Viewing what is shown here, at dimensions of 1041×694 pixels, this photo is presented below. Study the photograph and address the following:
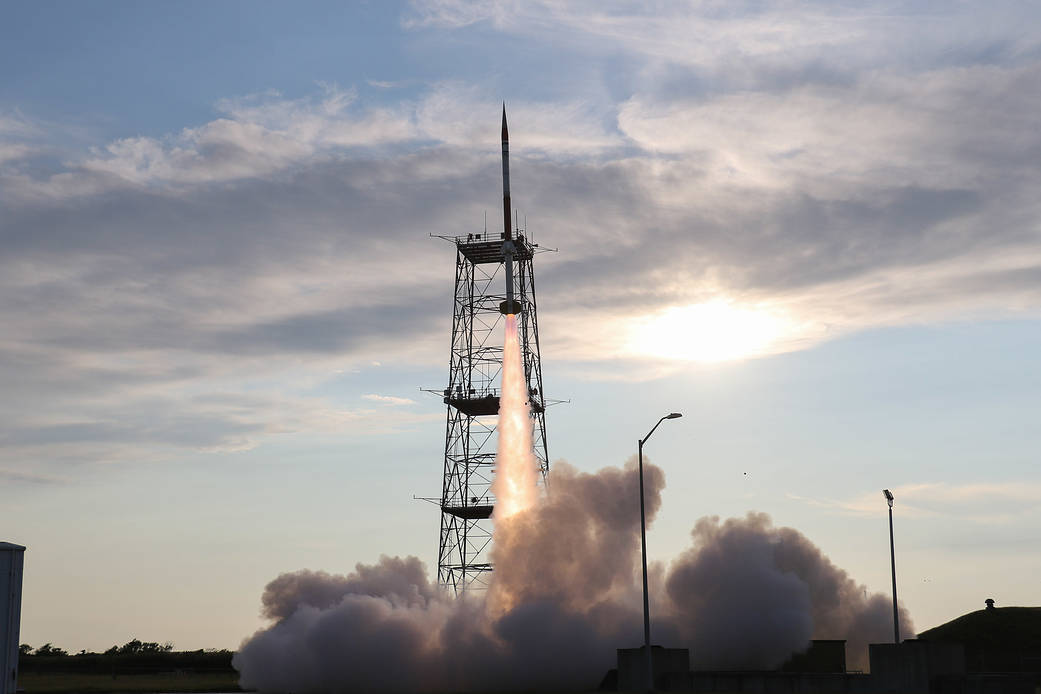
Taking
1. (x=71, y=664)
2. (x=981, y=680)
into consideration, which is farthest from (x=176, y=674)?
(x=981, y=680)

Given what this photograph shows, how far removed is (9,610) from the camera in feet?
129

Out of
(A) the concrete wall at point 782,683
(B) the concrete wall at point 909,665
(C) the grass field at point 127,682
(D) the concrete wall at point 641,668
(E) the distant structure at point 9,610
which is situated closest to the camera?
(E) the distant structure at point 9,610

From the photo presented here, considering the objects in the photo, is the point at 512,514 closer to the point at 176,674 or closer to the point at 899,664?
the point at 899,664

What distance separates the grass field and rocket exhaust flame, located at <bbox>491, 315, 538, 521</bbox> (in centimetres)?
2168

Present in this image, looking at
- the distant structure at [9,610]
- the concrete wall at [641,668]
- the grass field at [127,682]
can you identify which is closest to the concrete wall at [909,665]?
the concrete wall at [641,668]

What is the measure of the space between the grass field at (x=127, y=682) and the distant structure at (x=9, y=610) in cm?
3817

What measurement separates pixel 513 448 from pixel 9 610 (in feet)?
159

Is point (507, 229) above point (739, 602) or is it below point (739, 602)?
above

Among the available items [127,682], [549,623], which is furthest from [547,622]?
[127,682]

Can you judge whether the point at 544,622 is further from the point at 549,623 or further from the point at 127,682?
the point at 127,682

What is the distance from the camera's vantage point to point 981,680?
188 ft

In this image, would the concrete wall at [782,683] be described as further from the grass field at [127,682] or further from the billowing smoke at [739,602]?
the grass field at [127,682]

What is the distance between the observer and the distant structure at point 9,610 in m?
39.4

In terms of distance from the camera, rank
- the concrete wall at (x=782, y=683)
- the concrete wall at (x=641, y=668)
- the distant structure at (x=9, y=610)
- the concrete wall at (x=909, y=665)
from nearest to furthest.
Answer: the distant structure at (x=9, y=610) → the concrete wall at (x=909, y=665) → the concrete wall at (x=782, y=683) → the concrete wall at (x=641, y=668)
